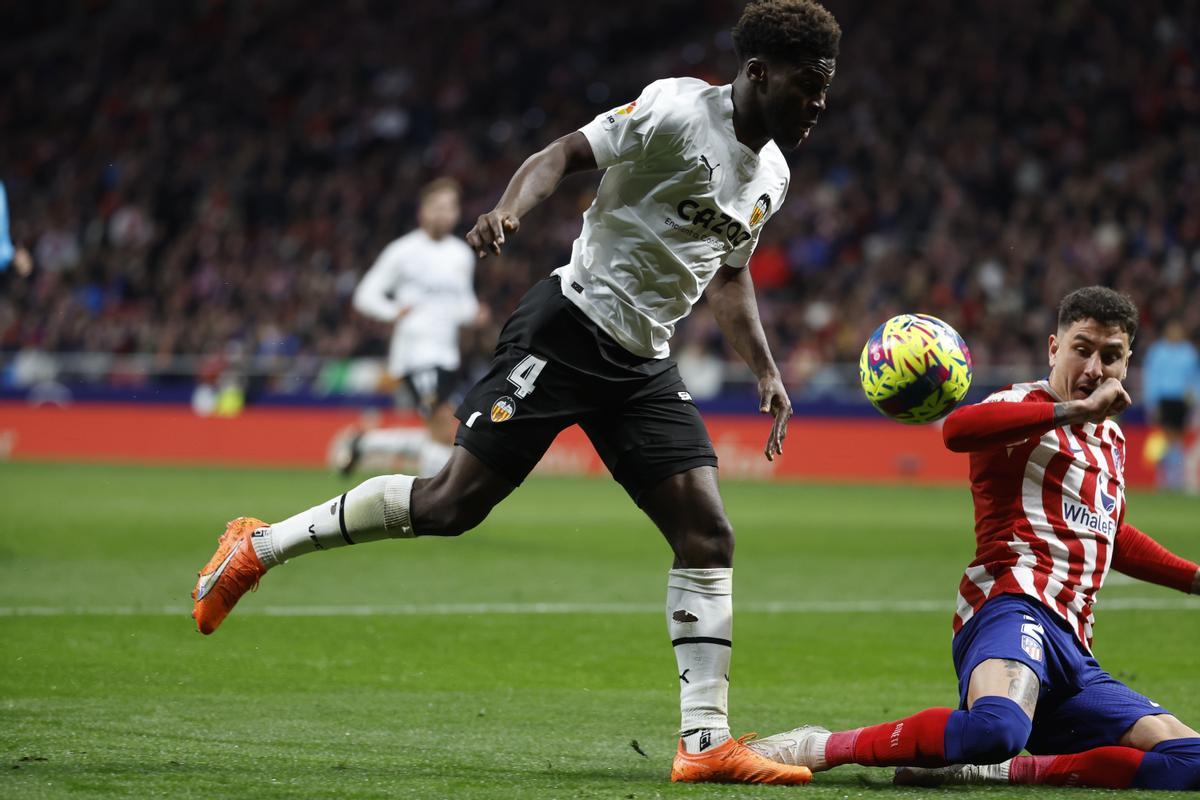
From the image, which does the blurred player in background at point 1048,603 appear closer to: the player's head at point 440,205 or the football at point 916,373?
the football at point 916,373

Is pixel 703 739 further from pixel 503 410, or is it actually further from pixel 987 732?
pixel 503 410

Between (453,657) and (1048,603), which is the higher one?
(1048,603)

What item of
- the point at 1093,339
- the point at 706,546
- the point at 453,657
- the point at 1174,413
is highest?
the point at 1174,413

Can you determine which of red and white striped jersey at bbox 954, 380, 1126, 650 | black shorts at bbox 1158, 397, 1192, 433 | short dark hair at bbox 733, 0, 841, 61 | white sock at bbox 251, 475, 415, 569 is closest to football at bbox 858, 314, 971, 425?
red and white striped jersey at bbox 954, 380, 1126, 650

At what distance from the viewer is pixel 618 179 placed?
4.91m

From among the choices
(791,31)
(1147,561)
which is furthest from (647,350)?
(1147,561)

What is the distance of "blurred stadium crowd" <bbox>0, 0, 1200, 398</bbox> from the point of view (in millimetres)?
23219

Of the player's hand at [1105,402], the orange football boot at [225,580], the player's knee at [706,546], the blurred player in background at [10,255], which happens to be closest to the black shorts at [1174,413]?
the blurred player in background at [10,255]

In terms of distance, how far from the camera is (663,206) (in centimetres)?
487

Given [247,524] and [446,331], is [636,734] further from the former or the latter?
[446,331]

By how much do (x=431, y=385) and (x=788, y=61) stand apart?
29.7 feet

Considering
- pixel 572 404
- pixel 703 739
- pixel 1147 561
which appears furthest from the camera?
pixel 572 404

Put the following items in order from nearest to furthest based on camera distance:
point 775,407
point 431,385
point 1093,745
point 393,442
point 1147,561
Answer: point 1093,745
point 1147,561
point 775,407
point 431,385
point 393,442

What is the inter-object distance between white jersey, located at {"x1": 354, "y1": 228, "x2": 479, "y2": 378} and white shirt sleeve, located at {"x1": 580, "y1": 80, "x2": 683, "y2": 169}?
8780 mm
